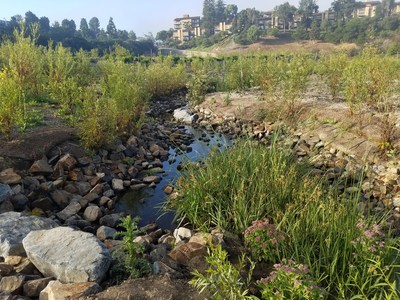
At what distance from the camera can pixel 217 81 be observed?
1282cm

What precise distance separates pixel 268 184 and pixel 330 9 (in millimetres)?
75294

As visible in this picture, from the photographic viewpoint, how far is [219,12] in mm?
83500

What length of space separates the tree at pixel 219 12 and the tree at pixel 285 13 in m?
19.2

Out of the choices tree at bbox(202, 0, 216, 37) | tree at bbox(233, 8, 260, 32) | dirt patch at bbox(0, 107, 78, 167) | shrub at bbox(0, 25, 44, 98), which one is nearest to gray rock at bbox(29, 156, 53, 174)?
dirt patch at bbox(0, 107, 78, 167)

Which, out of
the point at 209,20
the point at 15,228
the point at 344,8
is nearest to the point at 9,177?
the point at 15,228

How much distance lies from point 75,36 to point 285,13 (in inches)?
1586

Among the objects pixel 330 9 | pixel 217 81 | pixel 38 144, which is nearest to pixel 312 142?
pixel 38 144

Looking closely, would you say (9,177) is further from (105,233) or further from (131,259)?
(131,259)

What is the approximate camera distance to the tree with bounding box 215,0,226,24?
268 ft

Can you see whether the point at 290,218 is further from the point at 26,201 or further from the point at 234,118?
the point at 234,118

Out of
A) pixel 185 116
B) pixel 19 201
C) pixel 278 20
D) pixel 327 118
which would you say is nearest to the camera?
pixel 19 201

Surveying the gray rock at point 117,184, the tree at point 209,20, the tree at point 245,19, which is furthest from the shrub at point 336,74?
the tree at point 209,20

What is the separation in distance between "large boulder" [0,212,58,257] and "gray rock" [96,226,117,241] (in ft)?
1.64

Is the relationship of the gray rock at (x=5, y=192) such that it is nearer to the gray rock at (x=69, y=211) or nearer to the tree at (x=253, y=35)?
the gray rock at (x=69, y=211)
